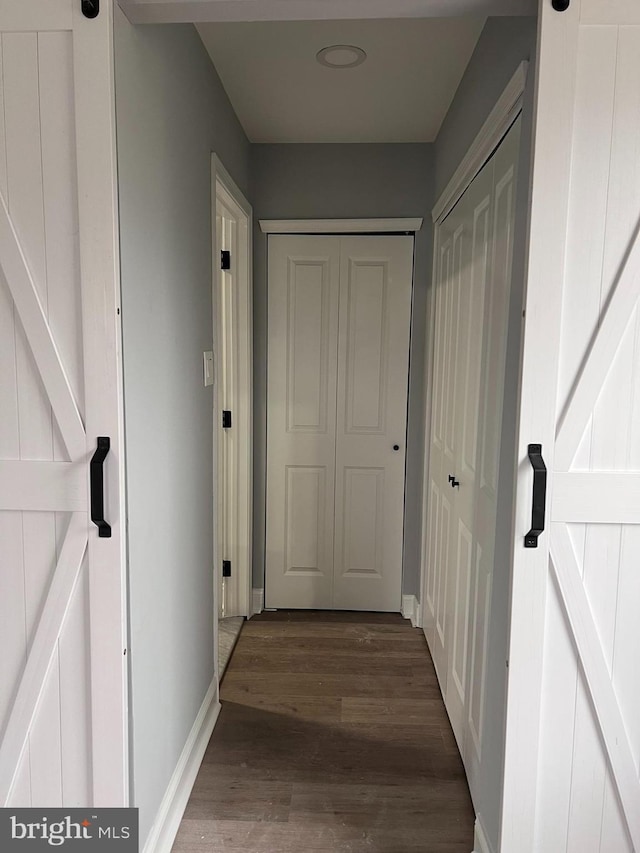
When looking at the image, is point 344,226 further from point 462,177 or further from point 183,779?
point 183,779

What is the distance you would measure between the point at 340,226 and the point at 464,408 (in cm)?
137

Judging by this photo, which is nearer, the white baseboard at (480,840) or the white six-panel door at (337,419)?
the white baseboard at (480,840)

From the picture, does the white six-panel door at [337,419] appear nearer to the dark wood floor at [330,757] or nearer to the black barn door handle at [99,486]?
the dark wood floor at [330,757]

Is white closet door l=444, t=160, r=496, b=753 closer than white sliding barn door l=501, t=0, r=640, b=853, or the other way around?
white sliding barn door l=501, t=0, r=640, b=853

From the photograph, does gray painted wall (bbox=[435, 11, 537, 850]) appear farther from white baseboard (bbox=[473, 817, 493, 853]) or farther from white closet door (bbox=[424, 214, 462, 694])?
white closet door (bbox=[424, 214, 462, 694])

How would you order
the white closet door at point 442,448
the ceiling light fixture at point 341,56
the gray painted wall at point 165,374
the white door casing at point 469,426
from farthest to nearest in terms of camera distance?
the white closet door at point 442,448, the ceiling light fixture at point 341,56, the white door casing at point 469,426, the gray painted wall at point 165,374

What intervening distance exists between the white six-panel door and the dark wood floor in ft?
1.26

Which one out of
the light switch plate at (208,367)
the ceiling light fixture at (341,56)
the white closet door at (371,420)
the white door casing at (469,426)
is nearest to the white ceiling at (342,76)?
the ceiling light fixture at (341,56)

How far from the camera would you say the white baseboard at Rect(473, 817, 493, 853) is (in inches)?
63.0

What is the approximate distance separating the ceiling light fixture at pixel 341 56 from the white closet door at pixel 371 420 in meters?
0.98

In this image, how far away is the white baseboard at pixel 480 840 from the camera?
5.25 feet

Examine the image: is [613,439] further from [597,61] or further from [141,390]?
[141,390]

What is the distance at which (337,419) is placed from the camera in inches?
125

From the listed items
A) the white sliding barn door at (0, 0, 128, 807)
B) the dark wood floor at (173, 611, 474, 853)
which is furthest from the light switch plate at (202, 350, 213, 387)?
the dark wood floor at (173, 611, 474, 853)
